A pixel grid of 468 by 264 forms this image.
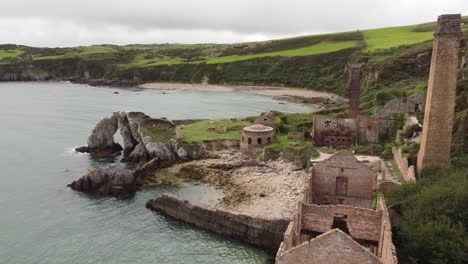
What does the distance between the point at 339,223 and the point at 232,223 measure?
14135 millimetres

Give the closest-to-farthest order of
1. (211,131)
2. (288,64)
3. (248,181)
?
(248,181) → (211,131) → (288,64)

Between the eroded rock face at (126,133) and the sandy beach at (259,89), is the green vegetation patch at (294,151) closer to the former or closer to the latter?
the eroded rock face at (126,133)

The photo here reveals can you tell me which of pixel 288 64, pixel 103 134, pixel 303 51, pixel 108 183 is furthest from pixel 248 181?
pixel 303 51

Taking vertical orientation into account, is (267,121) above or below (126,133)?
above

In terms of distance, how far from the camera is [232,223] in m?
36.1

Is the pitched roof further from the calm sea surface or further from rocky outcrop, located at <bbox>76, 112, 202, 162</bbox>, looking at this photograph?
rocky outcrop, located at <bbox>76, 112, 202, 162</bbox>

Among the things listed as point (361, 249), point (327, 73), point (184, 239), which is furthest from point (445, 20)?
point (327, 73)

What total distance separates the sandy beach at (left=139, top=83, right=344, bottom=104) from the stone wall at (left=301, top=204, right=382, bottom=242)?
295ft

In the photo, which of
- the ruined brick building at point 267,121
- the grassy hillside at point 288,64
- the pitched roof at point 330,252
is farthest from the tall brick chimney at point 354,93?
the pitched roof at point 330,252

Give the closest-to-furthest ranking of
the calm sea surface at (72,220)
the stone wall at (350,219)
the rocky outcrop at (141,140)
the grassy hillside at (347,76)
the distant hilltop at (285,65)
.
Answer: the stone wall at (350,219) < the grassy hillside at (347,76) < the calm sea surface at (72,220) < the rocky outcrop at (141,140) < the distant hilltop at (285,65)

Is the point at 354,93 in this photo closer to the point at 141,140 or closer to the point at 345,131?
the point at 345,131

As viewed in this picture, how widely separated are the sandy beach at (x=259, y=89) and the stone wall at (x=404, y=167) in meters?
69.1

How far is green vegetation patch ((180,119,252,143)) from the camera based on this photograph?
60.2 m

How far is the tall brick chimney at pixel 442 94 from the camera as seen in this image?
31812 mm
